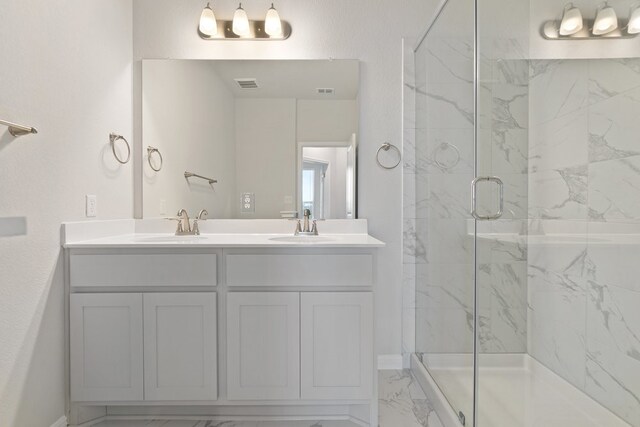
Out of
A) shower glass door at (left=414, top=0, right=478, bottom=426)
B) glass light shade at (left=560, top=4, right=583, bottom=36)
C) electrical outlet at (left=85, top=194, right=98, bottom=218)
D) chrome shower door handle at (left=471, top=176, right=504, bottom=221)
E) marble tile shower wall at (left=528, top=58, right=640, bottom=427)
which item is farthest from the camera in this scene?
A: electrical outlet at (left=85, top=194, right=98, bottom=218)

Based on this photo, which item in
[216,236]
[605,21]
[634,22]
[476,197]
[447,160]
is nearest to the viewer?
[634,22]

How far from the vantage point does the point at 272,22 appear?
7.51 feet

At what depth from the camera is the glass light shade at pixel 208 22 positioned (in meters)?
2.29

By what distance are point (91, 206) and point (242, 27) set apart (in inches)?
51.0

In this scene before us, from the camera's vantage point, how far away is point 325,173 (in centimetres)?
236

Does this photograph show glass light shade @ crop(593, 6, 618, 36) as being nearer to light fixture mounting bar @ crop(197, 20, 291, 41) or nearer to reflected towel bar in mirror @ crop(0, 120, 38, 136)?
light fixture mounting bar @ crop(197, 20, 291, 41)

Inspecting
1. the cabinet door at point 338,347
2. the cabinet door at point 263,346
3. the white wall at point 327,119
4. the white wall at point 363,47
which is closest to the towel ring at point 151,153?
the white wall at point 363,47

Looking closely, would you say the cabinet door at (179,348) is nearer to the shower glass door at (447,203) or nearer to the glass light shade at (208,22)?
the shower glass door at (447,203)

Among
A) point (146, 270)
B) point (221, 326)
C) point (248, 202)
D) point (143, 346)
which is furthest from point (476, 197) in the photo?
point (143, 346)

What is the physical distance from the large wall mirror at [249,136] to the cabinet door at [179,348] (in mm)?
751

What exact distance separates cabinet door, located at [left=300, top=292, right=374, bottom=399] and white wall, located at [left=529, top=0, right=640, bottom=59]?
1.23m

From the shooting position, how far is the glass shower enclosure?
1.37m

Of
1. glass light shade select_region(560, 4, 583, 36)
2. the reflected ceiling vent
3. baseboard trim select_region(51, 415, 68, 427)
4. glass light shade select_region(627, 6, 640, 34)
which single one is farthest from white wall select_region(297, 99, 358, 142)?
baseboard trim select_region(51, 415, 68, 427)

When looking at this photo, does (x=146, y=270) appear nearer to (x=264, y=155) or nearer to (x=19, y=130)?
(x=19, y=130)
